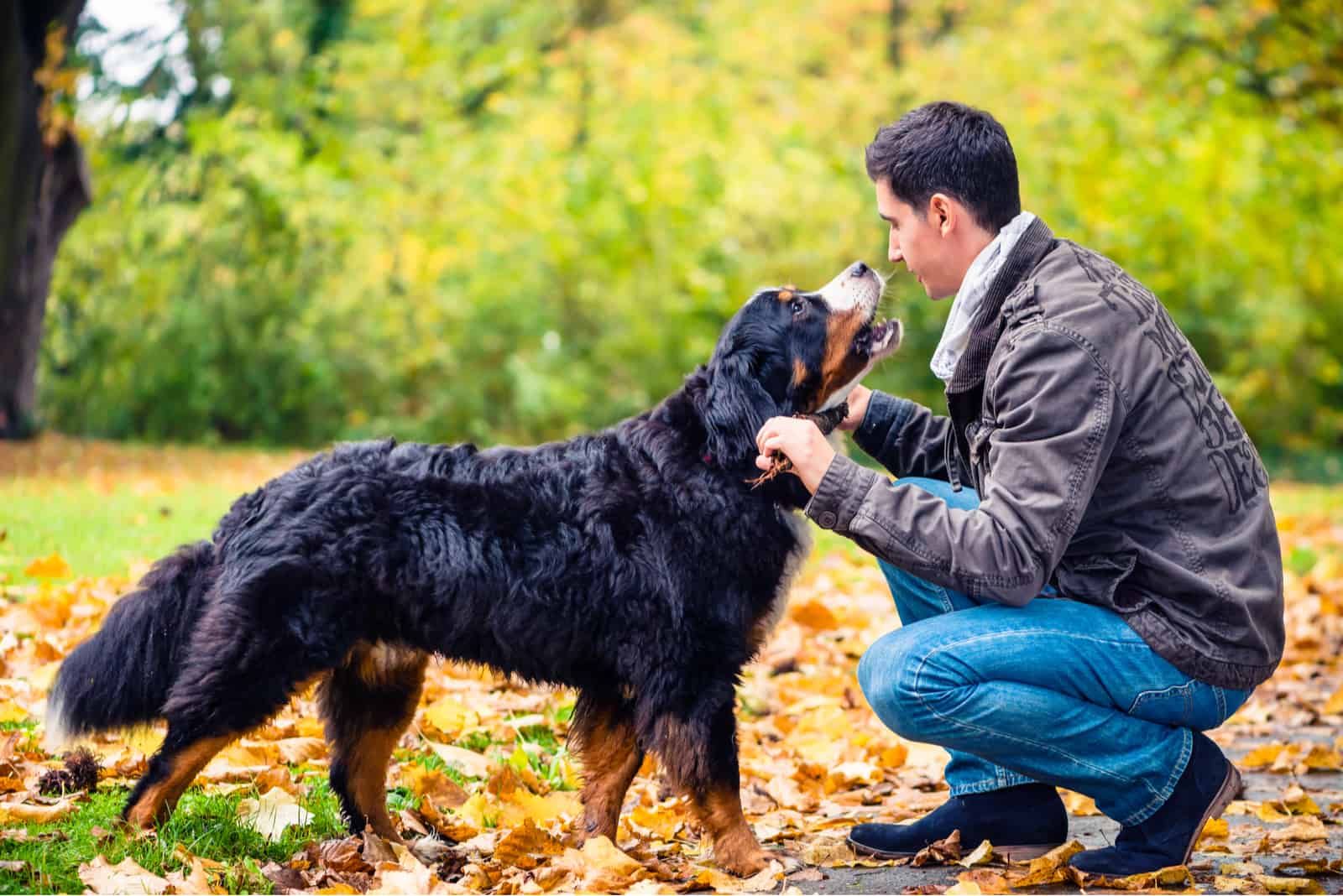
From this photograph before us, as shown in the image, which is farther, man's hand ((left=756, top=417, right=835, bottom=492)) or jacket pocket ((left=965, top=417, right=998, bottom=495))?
jacket pocket ((left=965, top=417, right=998, bottom=495))

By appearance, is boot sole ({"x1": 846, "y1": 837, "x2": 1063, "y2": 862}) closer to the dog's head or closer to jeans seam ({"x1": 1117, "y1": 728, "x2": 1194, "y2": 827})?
jeans seam ({"x1": 1117, "y1": 728, "x2": 1194, "y2": 827})

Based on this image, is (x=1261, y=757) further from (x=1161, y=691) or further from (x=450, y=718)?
(x=450, y=718)

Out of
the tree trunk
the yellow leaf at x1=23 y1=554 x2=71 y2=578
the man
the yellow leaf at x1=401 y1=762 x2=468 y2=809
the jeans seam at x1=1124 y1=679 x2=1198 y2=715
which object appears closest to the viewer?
the man


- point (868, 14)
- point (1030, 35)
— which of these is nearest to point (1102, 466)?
point (1030, 35)

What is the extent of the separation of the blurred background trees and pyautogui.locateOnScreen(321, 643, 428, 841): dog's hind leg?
9.86 meters

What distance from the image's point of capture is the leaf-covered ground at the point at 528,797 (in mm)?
3074

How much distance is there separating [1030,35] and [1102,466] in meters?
19.8

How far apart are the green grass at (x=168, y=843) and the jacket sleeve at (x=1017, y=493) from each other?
160cm

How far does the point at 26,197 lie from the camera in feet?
35.6

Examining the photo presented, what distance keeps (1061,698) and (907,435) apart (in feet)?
3.41

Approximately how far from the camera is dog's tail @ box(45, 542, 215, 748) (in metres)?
3.30

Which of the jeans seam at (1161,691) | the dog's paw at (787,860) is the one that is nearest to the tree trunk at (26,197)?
the dog's paw at (787,860)

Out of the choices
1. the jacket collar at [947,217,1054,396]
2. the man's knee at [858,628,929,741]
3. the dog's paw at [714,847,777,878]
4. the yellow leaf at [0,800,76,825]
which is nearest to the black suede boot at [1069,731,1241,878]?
the man's knee at [858,628,929,741]

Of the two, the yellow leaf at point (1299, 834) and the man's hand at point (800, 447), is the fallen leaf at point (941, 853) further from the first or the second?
the man's hand at point (800, 447)
